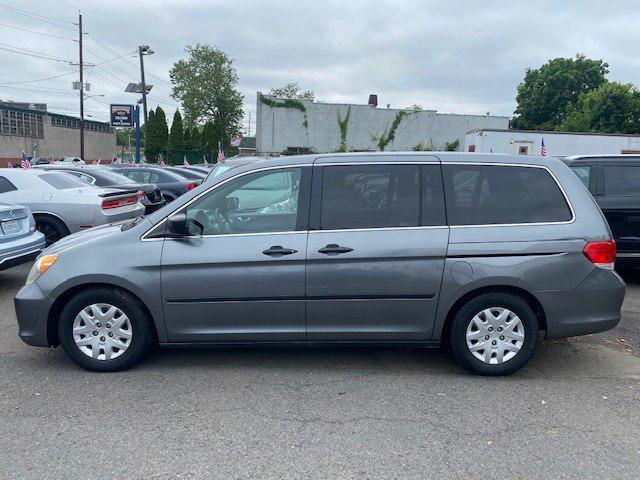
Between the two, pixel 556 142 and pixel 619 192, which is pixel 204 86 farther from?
pixel 619 192

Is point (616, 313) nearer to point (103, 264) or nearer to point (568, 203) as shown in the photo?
point (568, 203)

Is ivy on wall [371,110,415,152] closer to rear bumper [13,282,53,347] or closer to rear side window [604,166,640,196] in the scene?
rear side window [604,166,640,196]

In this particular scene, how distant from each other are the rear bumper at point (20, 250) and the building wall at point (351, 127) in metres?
33.0

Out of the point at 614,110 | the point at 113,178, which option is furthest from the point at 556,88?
the point at 113,178

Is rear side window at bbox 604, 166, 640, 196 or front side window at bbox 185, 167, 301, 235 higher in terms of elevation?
rear side window at bbox 604, 166, 640, 196

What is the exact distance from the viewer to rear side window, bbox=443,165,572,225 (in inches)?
169

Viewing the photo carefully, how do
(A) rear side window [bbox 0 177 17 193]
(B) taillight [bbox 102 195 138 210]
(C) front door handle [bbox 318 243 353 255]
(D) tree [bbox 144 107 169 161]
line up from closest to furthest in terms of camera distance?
1. (C) front door handle [bbox 318 243 353 255]
2. (B) taillight [bbox 102 195 138 210]
3. (A) rear side window [bbox 0 177 17 193]
4. (D) tree [bbox 144 107 169 161]

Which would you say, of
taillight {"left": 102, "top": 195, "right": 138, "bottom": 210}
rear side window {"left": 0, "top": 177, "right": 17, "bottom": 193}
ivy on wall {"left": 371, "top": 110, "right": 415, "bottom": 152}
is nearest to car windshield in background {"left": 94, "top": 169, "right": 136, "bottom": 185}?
taillight {"left": 102, "top": 195, "right": 138, "bottom": 210}

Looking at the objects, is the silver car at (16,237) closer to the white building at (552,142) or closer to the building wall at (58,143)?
the white building at (552,142)

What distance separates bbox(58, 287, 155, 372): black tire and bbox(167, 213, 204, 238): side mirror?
2.14ft

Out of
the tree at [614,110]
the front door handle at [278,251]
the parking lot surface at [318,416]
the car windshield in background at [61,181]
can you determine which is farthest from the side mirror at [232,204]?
the tree at [614,110]

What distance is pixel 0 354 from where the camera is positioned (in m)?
4.79

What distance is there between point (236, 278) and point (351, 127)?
38.2 metres

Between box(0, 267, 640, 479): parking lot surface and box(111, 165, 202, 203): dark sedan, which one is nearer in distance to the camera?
box(0, 267, 640, 479): parking lot surface
